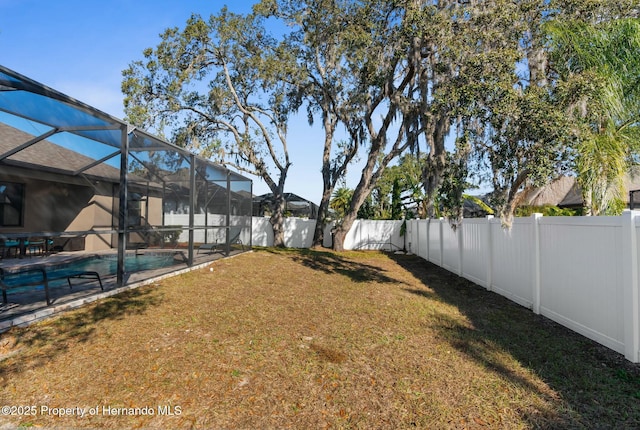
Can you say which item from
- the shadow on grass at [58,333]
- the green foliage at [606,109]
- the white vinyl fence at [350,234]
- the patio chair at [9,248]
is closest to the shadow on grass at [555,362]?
the green foliage at [606,109]

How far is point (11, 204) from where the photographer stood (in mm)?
9305

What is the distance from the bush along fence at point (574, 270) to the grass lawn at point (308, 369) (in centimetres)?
26

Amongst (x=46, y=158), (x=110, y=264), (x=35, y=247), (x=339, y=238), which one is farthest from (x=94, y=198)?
(x=339, y=238)

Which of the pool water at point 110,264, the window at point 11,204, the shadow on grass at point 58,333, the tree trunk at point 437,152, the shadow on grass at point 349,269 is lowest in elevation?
the shadow on grass at point 349,269

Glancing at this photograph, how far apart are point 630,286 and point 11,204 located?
13399mm

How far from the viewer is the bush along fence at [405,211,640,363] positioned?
11.1 feet

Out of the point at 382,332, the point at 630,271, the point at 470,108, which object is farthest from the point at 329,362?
the point at 470,108

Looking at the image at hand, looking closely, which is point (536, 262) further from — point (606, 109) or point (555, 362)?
point (606, 109)

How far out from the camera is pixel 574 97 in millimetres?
5215

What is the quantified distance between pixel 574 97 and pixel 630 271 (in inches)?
127

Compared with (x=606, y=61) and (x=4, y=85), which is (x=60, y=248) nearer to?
(x=4, y=85)

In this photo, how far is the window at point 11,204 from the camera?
9.02 meters

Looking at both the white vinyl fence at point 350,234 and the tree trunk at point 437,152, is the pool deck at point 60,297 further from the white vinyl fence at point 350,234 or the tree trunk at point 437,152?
the white vinyl fence at point 350,234

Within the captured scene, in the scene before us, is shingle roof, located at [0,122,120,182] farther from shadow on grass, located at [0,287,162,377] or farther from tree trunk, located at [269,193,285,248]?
tree trunk, located at [269,193,285,248]
